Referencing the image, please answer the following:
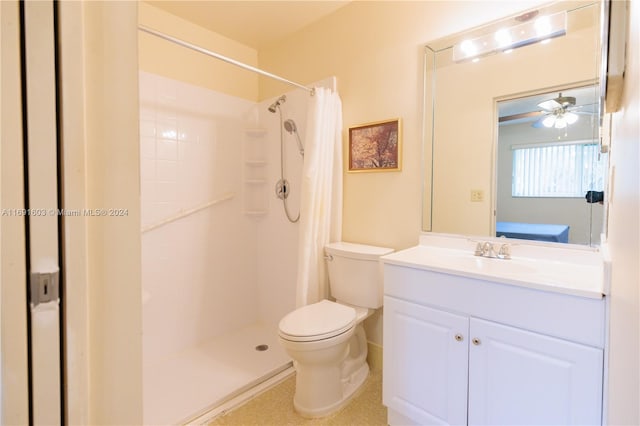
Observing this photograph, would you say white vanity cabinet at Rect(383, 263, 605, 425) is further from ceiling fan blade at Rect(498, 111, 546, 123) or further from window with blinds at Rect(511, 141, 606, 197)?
ceiling fan blade at Rect(498, 111, 546, 123)

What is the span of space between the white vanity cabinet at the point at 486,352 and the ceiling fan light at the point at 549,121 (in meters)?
0.84

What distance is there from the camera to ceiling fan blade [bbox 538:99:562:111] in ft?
4.67

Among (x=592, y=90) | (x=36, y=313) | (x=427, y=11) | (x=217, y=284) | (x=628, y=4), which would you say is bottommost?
(x=217, y=284)

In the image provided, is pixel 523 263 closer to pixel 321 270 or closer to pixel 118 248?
pixel 321 270

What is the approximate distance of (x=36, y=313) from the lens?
469mm

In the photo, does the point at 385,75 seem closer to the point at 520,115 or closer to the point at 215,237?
the point at 520,115

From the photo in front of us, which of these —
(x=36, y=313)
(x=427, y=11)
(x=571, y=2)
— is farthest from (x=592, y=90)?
(x=36, y=313)

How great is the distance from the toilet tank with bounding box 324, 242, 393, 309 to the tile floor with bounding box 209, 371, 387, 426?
1.68 feet

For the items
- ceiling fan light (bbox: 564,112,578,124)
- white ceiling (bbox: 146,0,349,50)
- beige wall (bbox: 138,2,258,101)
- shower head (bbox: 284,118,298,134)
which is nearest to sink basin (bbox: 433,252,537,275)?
ceiling fan light (bbox: 564,112,578,124)

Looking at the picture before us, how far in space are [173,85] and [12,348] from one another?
7.14 ft

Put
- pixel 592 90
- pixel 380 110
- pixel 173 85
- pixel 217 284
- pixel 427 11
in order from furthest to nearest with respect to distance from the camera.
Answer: pixel 217 284
pixel 173 85
pixel 380 110
pixel 427 11
pixel 592 90

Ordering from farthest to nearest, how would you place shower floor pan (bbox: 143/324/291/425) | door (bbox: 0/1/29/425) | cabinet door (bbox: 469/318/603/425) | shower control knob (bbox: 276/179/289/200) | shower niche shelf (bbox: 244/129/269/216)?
shower niche shelf (bbox: 244/129/269/216)
shower control knob (bbox: 276/179/289/200)
shower floor pan (bbox: 143/324/291/425)
cabinet door (bbox: 469/318/603/425)
door (bbox: 0/1/29/425)

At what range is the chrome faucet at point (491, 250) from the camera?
1.51 m

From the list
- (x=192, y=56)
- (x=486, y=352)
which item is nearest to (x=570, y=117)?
(x=486, y=352)
